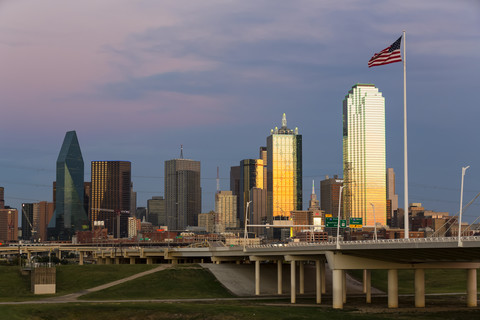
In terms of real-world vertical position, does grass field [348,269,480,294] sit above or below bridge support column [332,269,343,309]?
below

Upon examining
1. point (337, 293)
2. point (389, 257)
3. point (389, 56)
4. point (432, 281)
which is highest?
point (389, 56)

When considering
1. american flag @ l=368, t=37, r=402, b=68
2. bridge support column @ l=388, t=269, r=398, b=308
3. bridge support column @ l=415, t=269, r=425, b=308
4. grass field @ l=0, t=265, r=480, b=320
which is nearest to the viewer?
grass field @ l=0, t=265, r=480, b=320

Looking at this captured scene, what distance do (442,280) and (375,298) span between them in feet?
85.2

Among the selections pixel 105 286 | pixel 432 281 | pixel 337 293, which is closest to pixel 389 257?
pixel 337 293

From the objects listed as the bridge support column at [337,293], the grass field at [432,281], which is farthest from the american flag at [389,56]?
the grass field at [432,281]

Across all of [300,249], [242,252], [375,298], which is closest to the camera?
[300,249]

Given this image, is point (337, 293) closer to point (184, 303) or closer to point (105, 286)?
point (184, 303)

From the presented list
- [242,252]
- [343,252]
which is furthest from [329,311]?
[242,252]

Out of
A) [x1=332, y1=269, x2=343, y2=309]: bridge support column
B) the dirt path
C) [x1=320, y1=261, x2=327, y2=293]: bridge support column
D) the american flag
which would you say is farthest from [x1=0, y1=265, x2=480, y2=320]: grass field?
the american flag

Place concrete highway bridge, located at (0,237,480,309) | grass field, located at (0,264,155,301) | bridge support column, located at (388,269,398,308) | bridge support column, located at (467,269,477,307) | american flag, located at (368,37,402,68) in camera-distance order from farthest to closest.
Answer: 1. grass field, located at (0,264,155,301)
2. bridge support column, located at (467,269,477,307)
3. bridge support column, located at (388,269,398,308)
4. american flag, located at (368,37,402,68)
5. concrete highway bridge, located at (0,237,480,309)

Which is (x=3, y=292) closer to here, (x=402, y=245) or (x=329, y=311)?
A: (x=329, y=311)

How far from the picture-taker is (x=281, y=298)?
114938 millimetres

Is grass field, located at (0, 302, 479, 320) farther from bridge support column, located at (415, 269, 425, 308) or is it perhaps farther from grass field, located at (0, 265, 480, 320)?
bridge support column, located at (415, 269, 425, 308)

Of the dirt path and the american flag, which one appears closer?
the american flag
